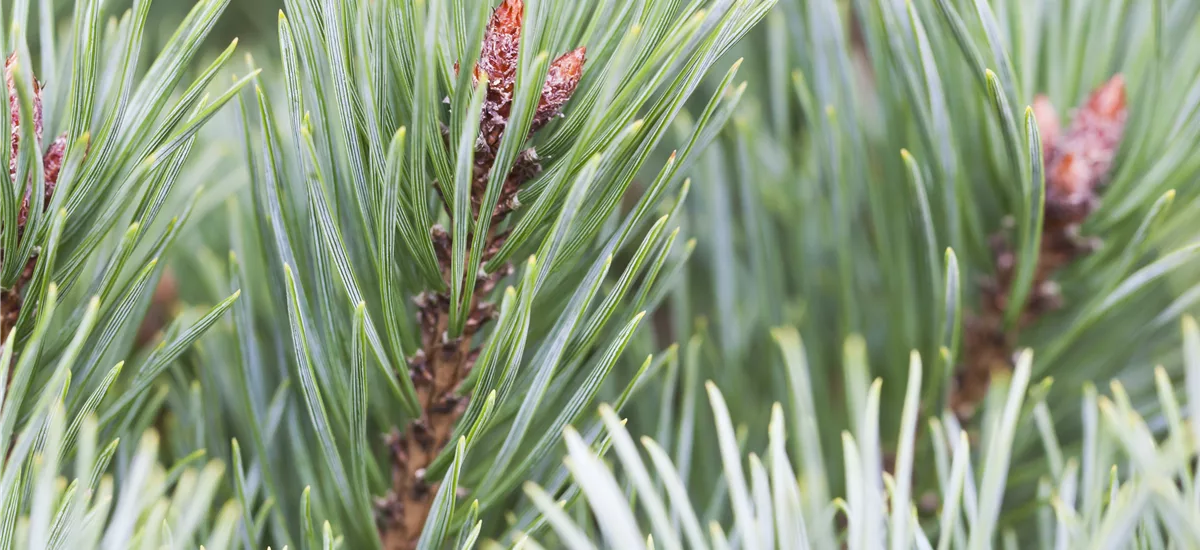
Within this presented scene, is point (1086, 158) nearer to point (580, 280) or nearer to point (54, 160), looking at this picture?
point (580, 280)

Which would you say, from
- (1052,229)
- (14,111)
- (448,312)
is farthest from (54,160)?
(1052,229)

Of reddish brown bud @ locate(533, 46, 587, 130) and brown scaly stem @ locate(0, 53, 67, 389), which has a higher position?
brown scaly stem @ locate(0, 53, 67, 389)

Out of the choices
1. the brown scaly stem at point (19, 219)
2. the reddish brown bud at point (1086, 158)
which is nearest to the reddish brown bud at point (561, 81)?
the brown scaly stem at point (19, 219)

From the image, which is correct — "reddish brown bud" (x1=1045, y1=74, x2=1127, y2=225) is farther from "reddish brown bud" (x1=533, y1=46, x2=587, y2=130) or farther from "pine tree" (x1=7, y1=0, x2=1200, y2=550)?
"reddish brown bud" (x1=533, y1=46, x2=587, y2=130)

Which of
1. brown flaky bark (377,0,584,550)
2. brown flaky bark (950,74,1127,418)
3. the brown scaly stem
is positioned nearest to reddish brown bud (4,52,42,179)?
the brown scaly stem

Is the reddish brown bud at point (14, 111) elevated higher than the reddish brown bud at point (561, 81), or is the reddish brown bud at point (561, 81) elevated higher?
the reddish brown bud at point (14, 111)

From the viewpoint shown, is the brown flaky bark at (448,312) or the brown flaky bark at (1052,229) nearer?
the brown flaky bark at (448,312)

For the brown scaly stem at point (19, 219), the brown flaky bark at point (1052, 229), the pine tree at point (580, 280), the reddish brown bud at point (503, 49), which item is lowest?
the brown flaky bark at point (1052, 229)

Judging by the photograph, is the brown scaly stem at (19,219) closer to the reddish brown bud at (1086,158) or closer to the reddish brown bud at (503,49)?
the reddish brown bud at (503,49)

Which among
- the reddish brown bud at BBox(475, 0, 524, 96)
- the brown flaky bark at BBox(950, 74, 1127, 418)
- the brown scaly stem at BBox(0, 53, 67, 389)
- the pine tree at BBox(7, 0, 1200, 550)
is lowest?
the brown flaky bark at BBox(950, 74, 1127, 418)
